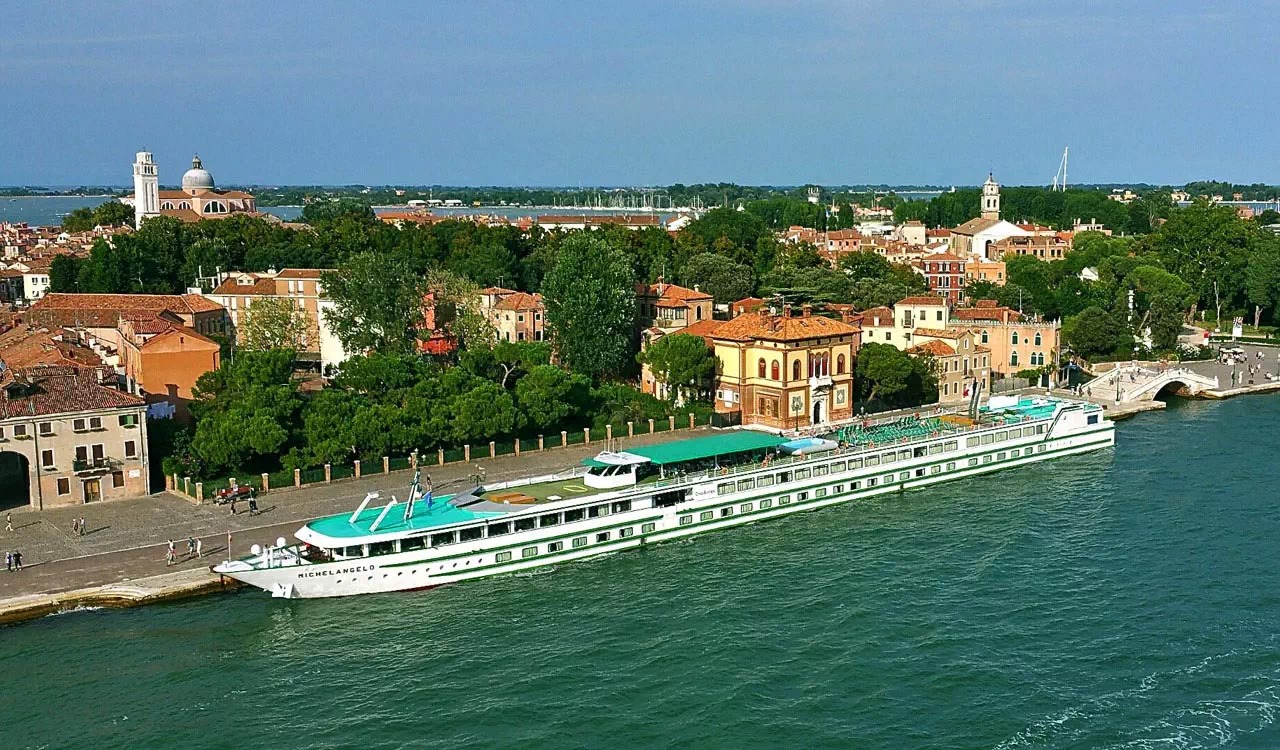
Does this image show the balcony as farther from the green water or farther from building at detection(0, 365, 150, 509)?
the green water

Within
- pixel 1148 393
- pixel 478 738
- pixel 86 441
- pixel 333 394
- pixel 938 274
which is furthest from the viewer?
pixel 938 274

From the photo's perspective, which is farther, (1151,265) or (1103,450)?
(1151,265)

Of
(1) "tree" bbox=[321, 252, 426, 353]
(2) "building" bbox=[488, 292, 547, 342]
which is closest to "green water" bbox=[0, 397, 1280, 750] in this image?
(1) "tree" bbox=[321, 252, 426, 353]

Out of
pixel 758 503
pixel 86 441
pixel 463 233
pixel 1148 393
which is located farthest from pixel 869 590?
pixel 463 233

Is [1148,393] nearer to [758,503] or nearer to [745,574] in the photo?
[758,503]

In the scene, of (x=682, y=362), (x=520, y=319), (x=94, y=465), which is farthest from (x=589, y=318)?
(x=94, y=465)

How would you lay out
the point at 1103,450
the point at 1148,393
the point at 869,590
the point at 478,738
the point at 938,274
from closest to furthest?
1. the point at 478,738
2. the point at 869,590
3. the point at 1103,450
4. the point at 1148,393
5. the point at 938,274

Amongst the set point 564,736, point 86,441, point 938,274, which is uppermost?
point 938,274
